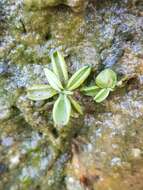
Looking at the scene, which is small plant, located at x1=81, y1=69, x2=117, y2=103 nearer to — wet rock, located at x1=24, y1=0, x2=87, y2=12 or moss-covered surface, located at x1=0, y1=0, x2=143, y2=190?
moss-covered surface, located at x1=0, y1=0, x2=143, y2=190

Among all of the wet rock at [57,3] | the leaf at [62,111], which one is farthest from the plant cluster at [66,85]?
the wet rock at [57,3]

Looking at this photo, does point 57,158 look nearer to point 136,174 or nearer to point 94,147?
point 94,147

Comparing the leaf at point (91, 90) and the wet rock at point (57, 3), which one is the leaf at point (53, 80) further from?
the wet rock at point (57, 3)

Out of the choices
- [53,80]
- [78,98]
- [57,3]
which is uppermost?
[57,3]

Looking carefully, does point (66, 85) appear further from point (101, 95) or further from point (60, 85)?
point (101, 95)

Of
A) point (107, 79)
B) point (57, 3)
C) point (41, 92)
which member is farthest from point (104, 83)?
point (57, 3)

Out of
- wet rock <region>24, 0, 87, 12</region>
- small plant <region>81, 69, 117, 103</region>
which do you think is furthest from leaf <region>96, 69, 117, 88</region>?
wet rock <region>24, 0, 87, 12</region>
